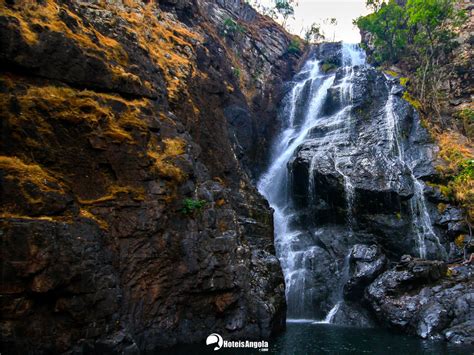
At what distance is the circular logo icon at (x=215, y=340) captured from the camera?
13.7 metres

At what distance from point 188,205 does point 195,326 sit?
4.90 m

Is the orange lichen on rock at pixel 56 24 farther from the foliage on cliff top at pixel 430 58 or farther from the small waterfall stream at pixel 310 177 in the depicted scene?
the foliage on cliff top at pixel 430 58

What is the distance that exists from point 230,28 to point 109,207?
32000mm

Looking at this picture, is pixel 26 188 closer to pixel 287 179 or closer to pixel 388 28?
pixel 287 179

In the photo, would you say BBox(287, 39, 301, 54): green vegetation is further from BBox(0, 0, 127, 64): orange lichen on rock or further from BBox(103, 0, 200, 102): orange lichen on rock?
BBox(0, 0, 127, 64): orange lichen on rock

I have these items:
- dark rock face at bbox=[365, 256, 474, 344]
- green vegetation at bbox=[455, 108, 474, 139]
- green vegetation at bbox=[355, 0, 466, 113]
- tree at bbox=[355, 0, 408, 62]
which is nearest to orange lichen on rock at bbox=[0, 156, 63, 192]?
dark rock face at bbox=[365, 256, 474, 344]

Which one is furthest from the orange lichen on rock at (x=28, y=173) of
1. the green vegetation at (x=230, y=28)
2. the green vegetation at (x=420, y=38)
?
the green vegetation at (x=230, y=28)

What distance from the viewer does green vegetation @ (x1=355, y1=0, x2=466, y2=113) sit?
32594 mm

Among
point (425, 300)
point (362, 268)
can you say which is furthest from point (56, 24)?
point (425, 300)

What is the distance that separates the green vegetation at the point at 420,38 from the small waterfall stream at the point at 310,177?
542 cm

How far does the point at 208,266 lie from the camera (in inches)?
591

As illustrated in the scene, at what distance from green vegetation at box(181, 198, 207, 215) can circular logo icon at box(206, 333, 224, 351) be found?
508 centimetres

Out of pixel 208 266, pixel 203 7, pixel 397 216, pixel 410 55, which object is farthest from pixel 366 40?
pixel 208 266

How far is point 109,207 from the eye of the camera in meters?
13.1
